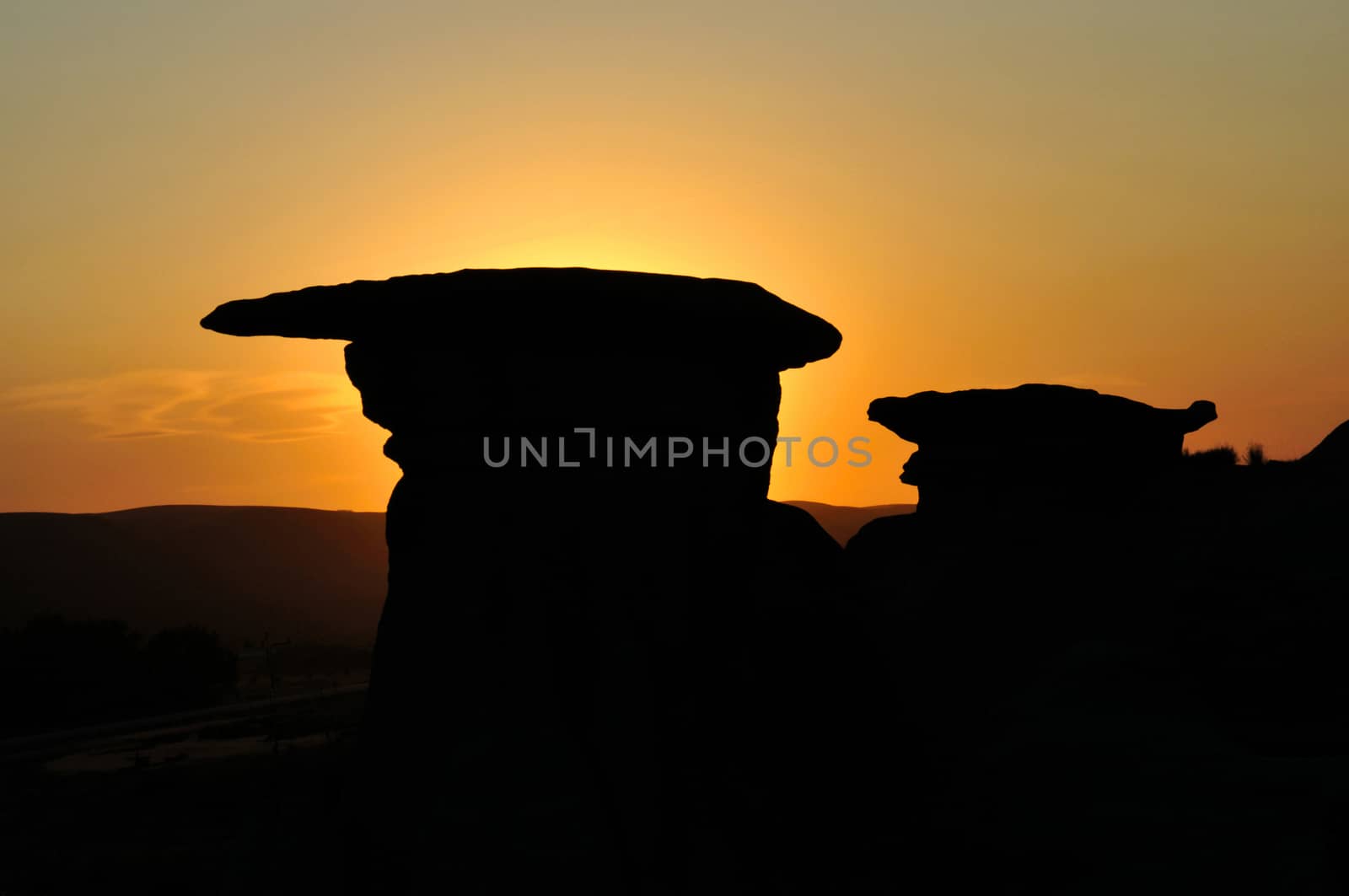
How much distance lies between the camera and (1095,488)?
16.8m

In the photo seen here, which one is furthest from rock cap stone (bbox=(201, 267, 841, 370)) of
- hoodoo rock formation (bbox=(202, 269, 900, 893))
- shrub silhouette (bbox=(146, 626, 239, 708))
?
shrub silhouette (bbox=(146, 626, 239, 708))

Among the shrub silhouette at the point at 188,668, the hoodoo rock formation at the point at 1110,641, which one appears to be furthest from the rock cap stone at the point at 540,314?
the shrub silhouette at the point at 188,668

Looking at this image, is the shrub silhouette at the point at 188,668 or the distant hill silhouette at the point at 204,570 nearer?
the shrub silhouette at the point at 188,668

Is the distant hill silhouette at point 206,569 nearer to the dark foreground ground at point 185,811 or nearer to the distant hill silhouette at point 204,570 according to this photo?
the distant hill silhouette at point 204,570

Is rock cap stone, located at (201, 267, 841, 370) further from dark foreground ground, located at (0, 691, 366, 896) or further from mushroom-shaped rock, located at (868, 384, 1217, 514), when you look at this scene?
mushroom-shaped rock, located at (868, 384, 1217, 514)

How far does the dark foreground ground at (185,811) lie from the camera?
9.52 meters

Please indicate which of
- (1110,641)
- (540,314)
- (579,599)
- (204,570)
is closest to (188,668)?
(1110,641)

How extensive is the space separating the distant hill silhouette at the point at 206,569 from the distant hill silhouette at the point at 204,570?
10cm

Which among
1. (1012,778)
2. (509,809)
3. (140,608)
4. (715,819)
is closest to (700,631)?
(715,819)

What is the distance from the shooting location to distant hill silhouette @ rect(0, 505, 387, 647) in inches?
2662

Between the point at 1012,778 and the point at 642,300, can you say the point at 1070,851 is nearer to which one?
the point at 1012,778

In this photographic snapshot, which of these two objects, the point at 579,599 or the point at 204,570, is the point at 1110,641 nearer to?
the point at 579,599

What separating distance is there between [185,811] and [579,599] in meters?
10.4

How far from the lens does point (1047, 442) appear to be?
1684cm
